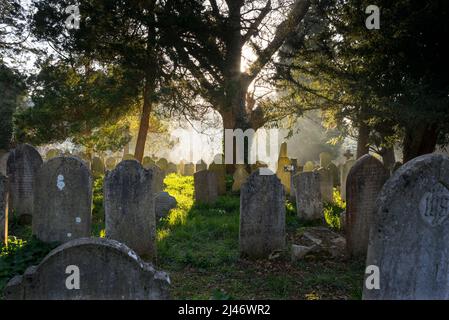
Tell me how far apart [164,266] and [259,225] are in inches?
70.8

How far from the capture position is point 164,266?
638 cm

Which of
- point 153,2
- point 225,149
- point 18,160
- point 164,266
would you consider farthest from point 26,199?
point 225,149

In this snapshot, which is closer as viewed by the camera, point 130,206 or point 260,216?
point 130,206

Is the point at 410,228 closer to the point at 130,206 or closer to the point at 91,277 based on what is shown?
the point at 91,277

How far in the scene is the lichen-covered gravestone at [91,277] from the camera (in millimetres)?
2895

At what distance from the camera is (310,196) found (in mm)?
9422

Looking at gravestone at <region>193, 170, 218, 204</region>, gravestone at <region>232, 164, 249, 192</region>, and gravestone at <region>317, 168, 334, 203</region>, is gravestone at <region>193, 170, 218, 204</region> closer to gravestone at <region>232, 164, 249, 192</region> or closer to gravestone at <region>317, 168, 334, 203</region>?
gravestone at <region>232, 164, 249, 192</region>

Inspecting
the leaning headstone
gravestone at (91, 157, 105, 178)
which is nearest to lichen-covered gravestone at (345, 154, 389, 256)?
the leaning headstone

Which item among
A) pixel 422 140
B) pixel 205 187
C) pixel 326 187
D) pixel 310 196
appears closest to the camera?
pixel 310 196

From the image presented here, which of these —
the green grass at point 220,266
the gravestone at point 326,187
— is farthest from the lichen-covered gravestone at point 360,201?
the gravestone at point 326,187

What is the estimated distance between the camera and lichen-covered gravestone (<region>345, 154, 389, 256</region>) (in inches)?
259

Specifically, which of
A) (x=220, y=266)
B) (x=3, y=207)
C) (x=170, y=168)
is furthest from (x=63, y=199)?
(x=170, y=168)

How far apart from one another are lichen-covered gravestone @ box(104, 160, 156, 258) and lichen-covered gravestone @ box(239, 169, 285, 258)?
1.65m

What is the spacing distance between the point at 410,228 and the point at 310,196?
5.85 metres
